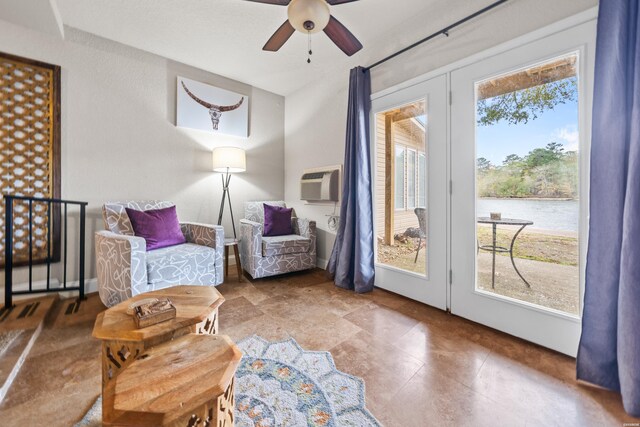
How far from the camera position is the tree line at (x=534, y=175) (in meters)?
1.57

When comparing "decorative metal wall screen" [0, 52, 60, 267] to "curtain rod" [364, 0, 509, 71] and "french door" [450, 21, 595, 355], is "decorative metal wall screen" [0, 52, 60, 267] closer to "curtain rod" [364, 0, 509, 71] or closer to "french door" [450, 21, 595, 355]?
"curtain rod" [364, 0, 509, 71]

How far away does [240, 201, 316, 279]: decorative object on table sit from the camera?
284cm

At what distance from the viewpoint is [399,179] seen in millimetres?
2506

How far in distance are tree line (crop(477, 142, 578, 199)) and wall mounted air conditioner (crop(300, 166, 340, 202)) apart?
1572mm

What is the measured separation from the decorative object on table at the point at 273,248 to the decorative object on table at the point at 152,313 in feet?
5.62

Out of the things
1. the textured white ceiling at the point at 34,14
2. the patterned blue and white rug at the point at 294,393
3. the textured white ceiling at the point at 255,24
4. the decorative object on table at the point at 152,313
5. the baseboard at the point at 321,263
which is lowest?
the patterned blue and white rug at the point at 294,393

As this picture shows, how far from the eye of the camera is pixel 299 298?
7.96 feet

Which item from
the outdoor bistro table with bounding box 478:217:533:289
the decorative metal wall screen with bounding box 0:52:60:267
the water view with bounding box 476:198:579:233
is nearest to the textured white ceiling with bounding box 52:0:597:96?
the decorative metal wall screen with bounding box 0:52:60:267

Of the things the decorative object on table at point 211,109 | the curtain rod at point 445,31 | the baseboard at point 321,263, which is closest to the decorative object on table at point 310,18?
the curtain rod at point 445,31

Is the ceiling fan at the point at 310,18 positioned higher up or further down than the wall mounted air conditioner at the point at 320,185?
higher up

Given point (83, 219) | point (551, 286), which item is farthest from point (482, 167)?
point (83, 219)

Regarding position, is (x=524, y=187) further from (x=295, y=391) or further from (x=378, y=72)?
(x=295, y=391)

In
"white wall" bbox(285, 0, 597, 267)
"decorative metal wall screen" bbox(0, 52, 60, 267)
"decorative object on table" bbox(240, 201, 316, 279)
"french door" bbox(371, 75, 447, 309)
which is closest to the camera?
"white wall" bbox(285, 0, 597, 267)

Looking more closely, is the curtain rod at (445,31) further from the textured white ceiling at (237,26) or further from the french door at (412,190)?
the french door at (412,190)
